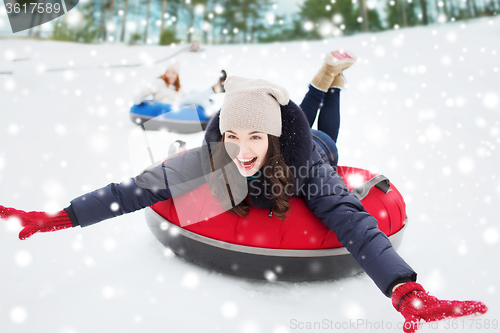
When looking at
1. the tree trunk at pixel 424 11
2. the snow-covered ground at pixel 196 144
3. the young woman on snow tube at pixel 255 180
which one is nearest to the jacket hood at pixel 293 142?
the young woman on snow tube at pixel 255 180

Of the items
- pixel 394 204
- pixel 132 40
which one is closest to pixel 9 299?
pixel 394 204

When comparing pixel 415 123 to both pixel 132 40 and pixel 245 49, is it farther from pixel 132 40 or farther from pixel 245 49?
pixel 132 40

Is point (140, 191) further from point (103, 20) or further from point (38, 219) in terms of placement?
point (103, 20)

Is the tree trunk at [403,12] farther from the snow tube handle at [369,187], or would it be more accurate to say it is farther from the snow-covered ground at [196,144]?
the snow tube handle at [369,187]

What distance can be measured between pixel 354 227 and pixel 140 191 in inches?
46.4

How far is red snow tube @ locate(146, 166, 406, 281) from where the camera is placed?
1720 mm

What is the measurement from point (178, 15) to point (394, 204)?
15.7m

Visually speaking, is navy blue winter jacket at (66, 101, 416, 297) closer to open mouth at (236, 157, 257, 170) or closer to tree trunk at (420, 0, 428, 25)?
open mouth at (236, 157, 257, 170)

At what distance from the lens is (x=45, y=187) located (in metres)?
3.02

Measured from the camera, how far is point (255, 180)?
1.75m

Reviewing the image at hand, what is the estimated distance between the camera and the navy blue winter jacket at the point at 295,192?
4.91 ft

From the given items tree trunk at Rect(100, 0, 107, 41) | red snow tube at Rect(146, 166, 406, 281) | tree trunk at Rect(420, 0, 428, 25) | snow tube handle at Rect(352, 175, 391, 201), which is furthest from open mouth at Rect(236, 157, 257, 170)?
tree trunk at Rect(420, 0, 428, 25)

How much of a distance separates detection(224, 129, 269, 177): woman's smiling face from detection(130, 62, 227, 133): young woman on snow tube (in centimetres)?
262

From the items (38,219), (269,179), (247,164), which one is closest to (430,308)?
(269,179)
